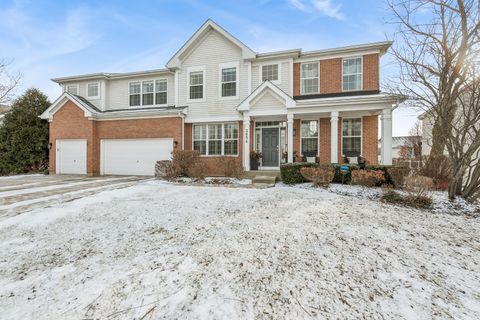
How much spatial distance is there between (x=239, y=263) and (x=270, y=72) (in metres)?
11.7

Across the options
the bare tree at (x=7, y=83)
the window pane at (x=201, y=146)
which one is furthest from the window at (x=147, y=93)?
the bare tree at (x=7, y=83)

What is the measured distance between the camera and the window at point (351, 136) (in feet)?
39.2

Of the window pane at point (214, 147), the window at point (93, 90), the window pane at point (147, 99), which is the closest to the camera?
the window pane at point (214, 147)

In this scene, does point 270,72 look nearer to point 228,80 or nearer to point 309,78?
Result: point 309,78

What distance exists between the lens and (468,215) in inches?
234

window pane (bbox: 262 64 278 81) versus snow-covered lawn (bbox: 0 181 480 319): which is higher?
window pane (bbox: 262 64 278 81)

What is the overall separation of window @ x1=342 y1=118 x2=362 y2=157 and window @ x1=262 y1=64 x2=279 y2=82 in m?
4.51

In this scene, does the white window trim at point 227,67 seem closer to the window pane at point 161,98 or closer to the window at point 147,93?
the window pane at point 161,98

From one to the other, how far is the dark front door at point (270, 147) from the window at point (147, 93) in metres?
7.01

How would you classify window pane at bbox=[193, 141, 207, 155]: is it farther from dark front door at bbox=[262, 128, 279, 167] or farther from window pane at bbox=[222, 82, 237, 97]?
dark front door at bbox=[262, 128, 279, 167]

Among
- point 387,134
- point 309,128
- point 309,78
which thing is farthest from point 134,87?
point 387,134

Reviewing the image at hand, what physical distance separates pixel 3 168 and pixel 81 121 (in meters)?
7.27

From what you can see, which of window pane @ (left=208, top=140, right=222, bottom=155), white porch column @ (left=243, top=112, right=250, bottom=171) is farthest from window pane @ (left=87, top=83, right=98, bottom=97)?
white porch column @ (left=243, top=112, right=250, bottom=171)

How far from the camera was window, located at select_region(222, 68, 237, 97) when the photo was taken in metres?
13.1
